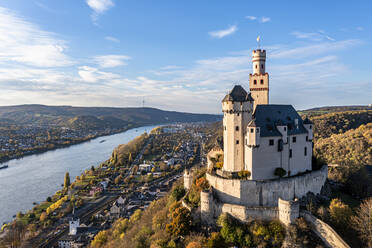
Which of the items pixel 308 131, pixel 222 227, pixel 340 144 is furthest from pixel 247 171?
pixel 340 144

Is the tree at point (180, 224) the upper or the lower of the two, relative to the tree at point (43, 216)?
upper

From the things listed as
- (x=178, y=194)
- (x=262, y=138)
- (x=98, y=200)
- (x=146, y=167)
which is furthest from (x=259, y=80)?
(x=146, y=167)

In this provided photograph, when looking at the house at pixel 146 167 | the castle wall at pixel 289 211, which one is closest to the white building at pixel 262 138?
the castle wall at pixel 289 211

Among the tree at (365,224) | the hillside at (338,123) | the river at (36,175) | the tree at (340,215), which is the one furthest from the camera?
the hillside at (338,123)

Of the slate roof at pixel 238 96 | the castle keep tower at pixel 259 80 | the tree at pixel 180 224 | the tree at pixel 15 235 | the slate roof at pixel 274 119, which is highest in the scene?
the castle keep tower at pixel 259 80

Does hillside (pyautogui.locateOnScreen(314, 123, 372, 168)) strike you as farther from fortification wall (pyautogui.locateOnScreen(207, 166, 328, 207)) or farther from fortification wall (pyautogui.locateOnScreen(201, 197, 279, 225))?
fortification wall (pyautogui.locateOnScreen(201, 197, 279, 225))

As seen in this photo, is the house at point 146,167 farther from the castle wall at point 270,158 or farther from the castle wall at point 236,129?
the castle wall at point 270,158
